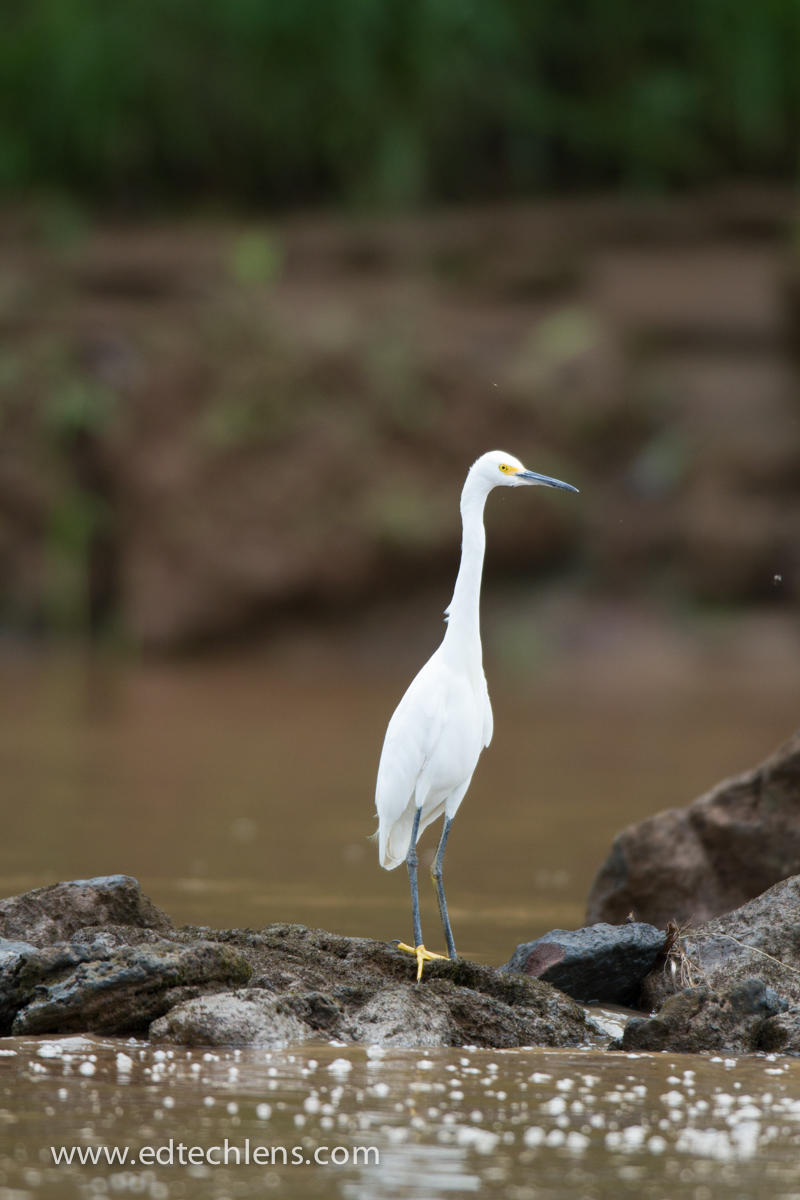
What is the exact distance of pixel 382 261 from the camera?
80.1ft

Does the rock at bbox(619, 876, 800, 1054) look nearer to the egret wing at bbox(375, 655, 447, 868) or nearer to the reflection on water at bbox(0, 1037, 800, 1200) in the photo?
the reflection on water at bbox(0, 1037, 800, 1200)

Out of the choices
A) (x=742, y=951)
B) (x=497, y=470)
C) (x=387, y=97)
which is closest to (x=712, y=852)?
(x=742, y=951)

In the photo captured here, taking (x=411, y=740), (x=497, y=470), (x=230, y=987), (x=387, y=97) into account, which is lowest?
(x=230, y=987)

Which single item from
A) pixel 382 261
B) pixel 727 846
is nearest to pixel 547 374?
pixel 382 261

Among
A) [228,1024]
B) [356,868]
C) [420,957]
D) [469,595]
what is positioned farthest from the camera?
[356,868]

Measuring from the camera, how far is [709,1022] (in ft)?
19.7

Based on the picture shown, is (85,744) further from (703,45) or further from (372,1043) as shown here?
(703,45)

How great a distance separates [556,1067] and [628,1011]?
1.30 metres

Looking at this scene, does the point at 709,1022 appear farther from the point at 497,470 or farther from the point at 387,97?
the point at 387,97

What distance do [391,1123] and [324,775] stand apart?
8778mm

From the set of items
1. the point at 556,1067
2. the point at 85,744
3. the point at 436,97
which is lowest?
the point at 85,744

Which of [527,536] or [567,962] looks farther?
[527,536]

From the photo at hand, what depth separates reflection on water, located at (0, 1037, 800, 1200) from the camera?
4266mm

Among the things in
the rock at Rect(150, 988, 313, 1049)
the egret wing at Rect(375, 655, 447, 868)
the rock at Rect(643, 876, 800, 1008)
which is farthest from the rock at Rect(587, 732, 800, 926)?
the rock at Rect(150, 988, 313, 1049)
